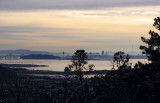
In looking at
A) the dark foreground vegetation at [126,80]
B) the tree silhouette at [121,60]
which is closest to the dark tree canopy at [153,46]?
the dark foreground vegetation at [126,80]

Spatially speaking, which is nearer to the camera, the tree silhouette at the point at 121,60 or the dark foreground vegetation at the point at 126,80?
the dark foreground vegetation at the point at 126,80

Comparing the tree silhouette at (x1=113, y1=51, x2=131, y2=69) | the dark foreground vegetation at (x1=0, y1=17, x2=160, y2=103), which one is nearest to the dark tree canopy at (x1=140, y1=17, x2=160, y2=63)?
the dark foreground vegetation at (x1=0, y1=17, x2=160, y2=103)

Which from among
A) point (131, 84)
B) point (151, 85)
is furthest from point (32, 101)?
point (151, 85)

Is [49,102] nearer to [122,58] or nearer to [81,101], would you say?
[81,101]

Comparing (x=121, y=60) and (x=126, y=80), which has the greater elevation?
(x=121, y=60)

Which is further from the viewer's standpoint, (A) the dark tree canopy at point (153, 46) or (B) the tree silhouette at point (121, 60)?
(B) the tree silhouette at point (121, 60)

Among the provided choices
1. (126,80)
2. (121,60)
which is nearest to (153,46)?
(126,80)

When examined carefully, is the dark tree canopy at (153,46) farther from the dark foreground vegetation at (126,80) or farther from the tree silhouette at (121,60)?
the tree silhouette at (121,60)

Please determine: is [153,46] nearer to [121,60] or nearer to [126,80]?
[126,80]

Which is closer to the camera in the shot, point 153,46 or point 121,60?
point 153,46

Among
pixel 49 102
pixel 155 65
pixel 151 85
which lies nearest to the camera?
pixel 151 85

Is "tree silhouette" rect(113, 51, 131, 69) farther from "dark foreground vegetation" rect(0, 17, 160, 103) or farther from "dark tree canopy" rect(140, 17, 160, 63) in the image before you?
"dark tree canopy" rect(140, 17, 160, 63)
